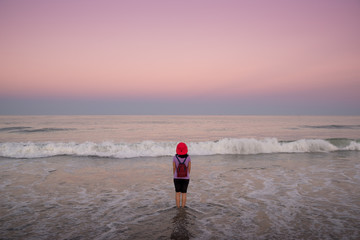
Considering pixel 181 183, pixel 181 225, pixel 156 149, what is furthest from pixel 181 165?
pixel 156 149

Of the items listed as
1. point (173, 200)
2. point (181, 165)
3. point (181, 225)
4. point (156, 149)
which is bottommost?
point (173, 200)

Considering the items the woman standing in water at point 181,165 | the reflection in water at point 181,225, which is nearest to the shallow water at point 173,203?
the reflection in water at point 181,225

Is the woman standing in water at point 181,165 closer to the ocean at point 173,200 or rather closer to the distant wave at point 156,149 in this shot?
the ocean at point 173,200

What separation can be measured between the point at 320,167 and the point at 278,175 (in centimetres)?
367

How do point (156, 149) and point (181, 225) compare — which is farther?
point (156, 149)

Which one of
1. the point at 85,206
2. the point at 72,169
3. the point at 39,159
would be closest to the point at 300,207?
the point at 85,206

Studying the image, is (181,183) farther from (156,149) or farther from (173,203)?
(156,149)

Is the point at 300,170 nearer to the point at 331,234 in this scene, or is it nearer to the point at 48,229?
the point at 331,234

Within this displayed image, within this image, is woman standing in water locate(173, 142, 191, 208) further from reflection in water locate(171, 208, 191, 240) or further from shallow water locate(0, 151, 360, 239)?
shallow water locate(0, 151, 360, 239)

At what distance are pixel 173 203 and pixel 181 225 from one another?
1.75 m

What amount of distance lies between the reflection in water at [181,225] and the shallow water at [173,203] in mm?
23

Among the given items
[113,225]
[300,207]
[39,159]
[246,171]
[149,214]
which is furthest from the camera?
[39,159]

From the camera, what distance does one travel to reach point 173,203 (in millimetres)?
7402

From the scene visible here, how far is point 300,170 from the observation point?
12414 millimetres
